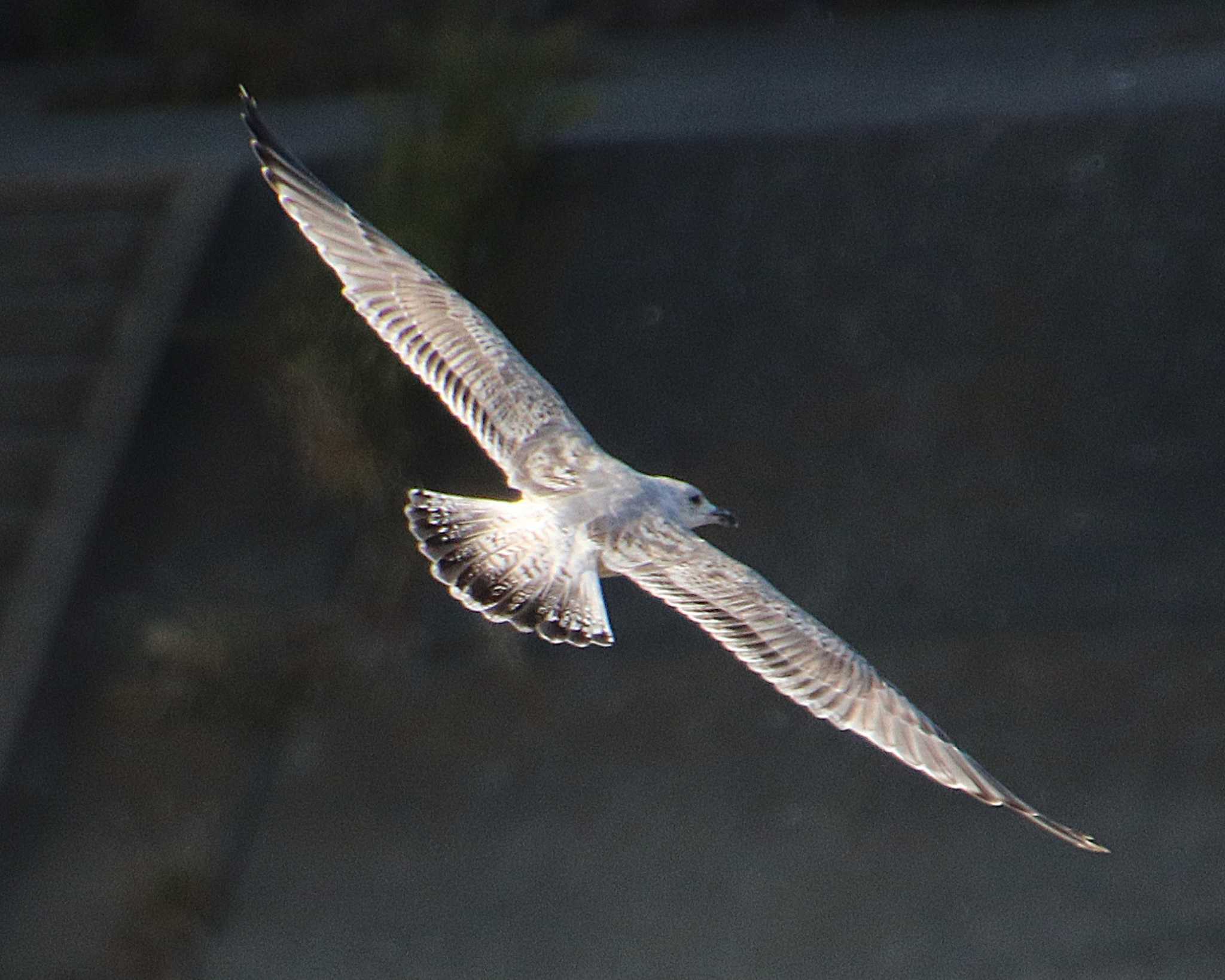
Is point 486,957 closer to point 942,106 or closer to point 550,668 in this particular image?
point 550,668

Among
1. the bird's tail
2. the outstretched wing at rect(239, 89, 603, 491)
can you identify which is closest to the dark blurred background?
the outstretched wing at rect(239, 89, 603, 491)

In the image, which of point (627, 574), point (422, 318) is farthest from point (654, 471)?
point (627, 574)

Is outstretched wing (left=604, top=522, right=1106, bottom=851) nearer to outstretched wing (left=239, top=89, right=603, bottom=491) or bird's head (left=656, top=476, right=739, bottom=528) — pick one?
bird's head (left=656, top=476, right=739, bottom=528)

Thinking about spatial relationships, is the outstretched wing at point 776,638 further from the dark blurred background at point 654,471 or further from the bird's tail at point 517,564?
the dark blurred background at point 654,471

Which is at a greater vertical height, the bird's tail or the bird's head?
the bird's head

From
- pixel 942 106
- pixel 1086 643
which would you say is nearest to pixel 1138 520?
pixel 1086 643

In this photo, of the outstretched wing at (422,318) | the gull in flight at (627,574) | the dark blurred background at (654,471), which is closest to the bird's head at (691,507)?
the gull in flight at (627,574)
